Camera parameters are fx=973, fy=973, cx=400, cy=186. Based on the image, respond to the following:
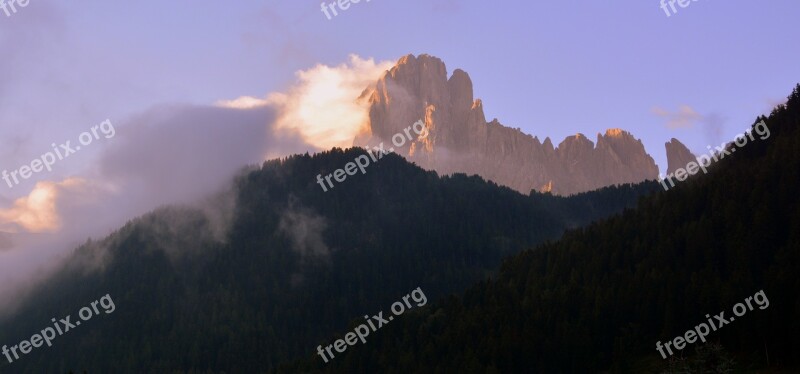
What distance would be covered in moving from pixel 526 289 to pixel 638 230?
81.6ft

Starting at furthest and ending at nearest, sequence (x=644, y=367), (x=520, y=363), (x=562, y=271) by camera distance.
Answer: (x=562, y=271) → (x=520, y=363) → (x=644, y=367)

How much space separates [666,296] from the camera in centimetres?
16250

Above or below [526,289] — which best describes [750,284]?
below

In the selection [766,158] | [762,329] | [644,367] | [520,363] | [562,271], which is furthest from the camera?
[562,271]

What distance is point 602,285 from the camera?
588 feet

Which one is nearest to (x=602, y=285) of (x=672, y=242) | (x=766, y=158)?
(x=672, y=242)

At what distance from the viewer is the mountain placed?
14312 cm

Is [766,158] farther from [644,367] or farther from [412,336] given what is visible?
[412,336]

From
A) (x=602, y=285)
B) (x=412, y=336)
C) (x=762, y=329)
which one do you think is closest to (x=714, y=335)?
(x=762, y=329)

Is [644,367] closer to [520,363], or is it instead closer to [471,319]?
[520,363]

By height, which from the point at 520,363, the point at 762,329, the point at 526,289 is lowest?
the point at 762,329

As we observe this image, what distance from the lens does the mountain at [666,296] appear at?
470 ft

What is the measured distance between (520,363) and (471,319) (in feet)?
75.0

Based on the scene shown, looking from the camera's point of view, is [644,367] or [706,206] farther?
[706,206]
